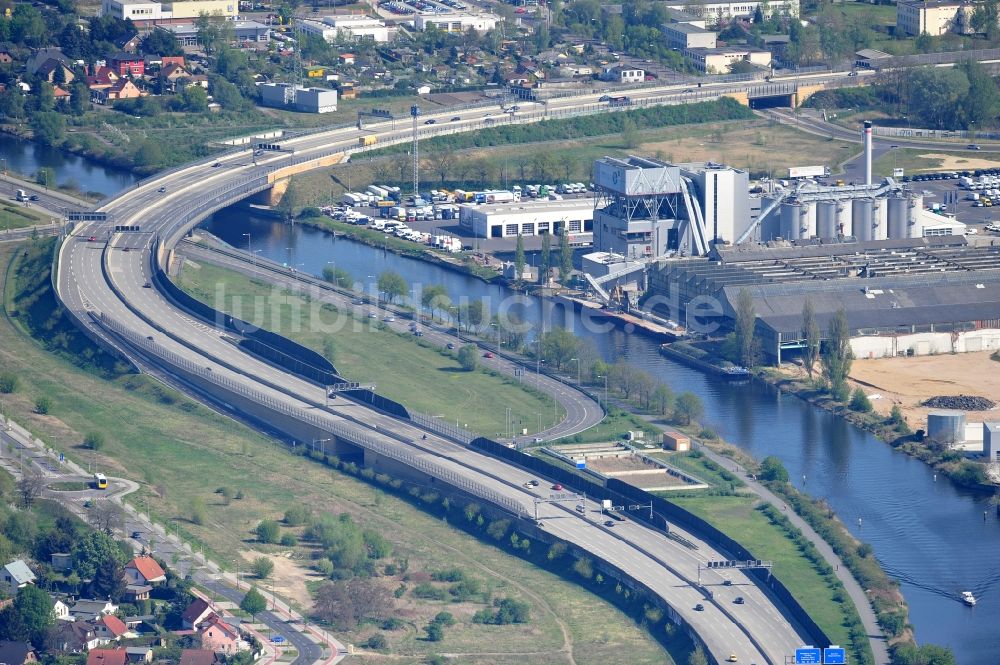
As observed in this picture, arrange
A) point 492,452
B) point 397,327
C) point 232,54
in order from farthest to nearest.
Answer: point 232,54
point 397,327
point 492,452

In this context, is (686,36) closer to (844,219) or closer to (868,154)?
(868,154)

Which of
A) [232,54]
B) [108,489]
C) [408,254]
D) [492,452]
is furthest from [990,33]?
[108,489]

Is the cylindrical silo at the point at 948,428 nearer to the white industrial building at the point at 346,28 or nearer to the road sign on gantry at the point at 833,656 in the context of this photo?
the road sign on gantry at the point at 833,656

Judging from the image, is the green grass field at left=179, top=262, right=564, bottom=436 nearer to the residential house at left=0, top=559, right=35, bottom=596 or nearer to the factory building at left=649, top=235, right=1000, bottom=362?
the factory building at left=649, top=235, right=1000, bottom=362

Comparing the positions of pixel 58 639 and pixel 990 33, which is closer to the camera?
pixel 58 639

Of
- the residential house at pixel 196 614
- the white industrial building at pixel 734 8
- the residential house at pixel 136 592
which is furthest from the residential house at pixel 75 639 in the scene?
the white industrial building at pixel 734 8

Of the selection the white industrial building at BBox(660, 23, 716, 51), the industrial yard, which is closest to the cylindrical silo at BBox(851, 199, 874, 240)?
the industrial yard

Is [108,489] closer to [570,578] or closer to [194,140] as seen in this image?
[570,578]
